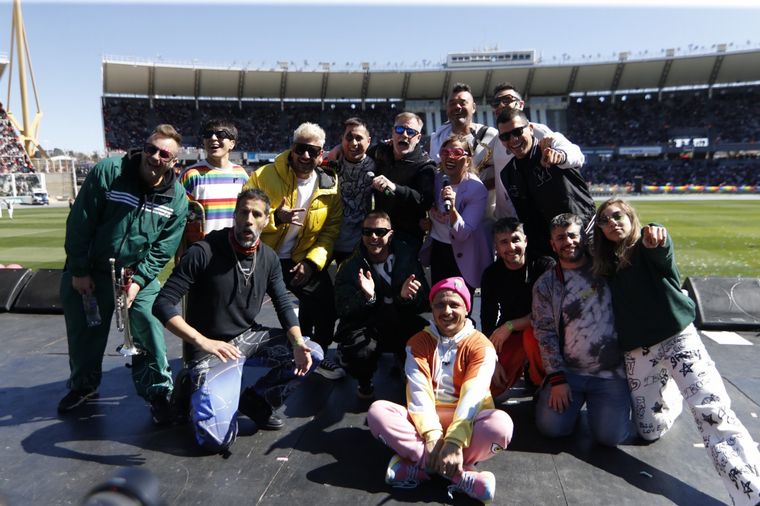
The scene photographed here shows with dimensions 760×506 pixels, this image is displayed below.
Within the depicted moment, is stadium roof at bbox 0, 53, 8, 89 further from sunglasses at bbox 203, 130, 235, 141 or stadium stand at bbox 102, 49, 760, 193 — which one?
sunglasses at bbox 203, 130, 235, 141

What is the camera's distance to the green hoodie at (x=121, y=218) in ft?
11.0

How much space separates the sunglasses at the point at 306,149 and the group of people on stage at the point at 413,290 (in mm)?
11

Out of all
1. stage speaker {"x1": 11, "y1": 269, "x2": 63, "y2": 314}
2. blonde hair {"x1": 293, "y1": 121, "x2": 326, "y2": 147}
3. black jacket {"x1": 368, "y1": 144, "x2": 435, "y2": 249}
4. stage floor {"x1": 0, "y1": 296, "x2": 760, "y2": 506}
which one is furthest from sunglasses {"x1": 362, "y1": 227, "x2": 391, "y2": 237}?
stage speaker {"x1": 11, "y1": 269, "x2": 63, "y2": 314}

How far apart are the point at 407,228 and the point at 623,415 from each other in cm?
206

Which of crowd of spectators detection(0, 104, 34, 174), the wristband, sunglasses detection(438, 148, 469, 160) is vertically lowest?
crowd of spectators detection(0, 104, 34, 174)

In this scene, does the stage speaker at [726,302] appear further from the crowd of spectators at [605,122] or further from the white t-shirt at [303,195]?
the crowd of spectators at [605,122]

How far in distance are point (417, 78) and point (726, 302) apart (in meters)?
42.9

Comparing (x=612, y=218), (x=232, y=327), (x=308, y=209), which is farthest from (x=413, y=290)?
(x=612, y=218)

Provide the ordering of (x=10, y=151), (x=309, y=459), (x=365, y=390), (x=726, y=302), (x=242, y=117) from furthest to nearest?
(x=242, y=117) → (x=10, y=151) → (x=726, y=302) → (x=365, y=390) → (x=309, y=459)

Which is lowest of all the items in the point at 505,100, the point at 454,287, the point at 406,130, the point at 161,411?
the point at 161,411

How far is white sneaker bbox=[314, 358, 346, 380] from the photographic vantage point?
4.22 metres

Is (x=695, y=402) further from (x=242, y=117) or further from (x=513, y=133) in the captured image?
(x=242, y=117)

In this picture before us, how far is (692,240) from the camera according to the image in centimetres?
1293

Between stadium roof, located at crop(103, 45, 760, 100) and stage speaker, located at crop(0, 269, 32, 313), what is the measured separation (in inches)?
1599
